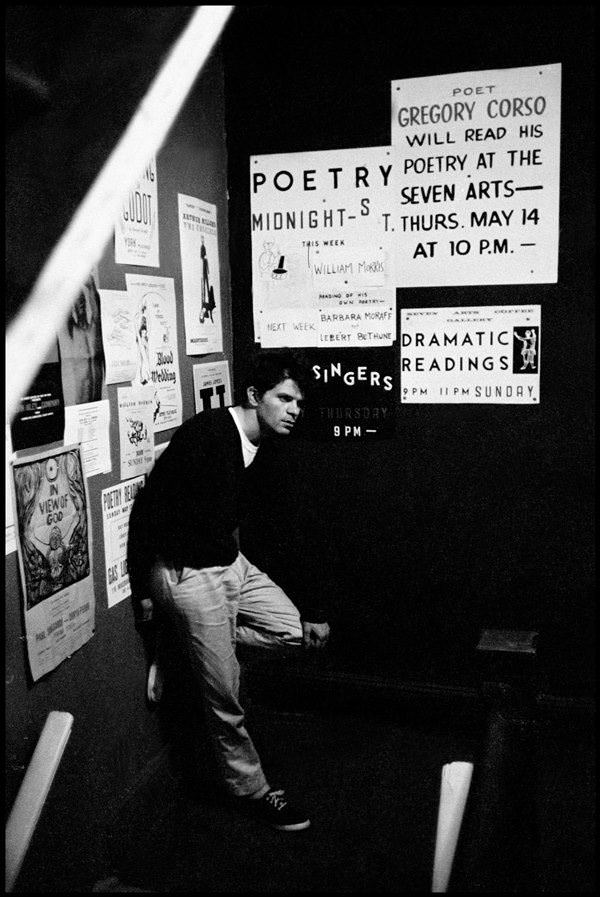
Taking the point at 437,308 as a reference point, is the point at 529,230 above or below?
above

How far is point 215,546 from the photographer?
2984 millimetres

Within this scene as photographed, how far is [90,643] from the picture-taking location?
2723 mm

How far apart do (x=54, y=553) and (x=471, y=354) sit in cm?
186

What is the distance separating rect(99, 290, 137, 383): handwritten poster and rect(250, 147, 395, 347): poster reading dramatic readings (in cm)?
92

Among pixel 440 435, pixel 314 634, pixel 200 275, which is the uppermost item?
pixel 200 275

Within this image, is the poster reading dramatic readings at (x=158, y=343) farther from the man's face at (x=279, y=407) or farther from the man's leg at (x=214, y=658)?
the man's leg at (x=214, y=658)

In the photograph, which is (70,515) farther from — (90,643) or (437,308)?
(437,308)

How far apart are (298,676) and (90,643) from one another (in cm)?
129

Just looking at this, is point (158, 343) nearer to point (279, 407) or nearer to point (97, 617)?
point (279, 407)

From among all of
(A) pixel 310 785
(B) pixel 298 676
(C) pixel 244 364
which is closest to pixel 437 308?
(C) pixel 244 364

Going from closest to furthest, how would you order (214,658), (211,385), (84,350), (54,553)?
(54,553) → (84,350) → (214,658) → (211,385)

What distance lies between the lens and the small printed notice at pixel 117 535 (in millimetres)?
2840

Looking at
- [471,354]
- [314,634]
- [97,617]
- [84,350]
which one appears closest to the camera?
[84,350]

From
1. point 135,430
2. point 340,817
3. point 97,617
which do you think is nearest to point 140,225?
point 135,430
